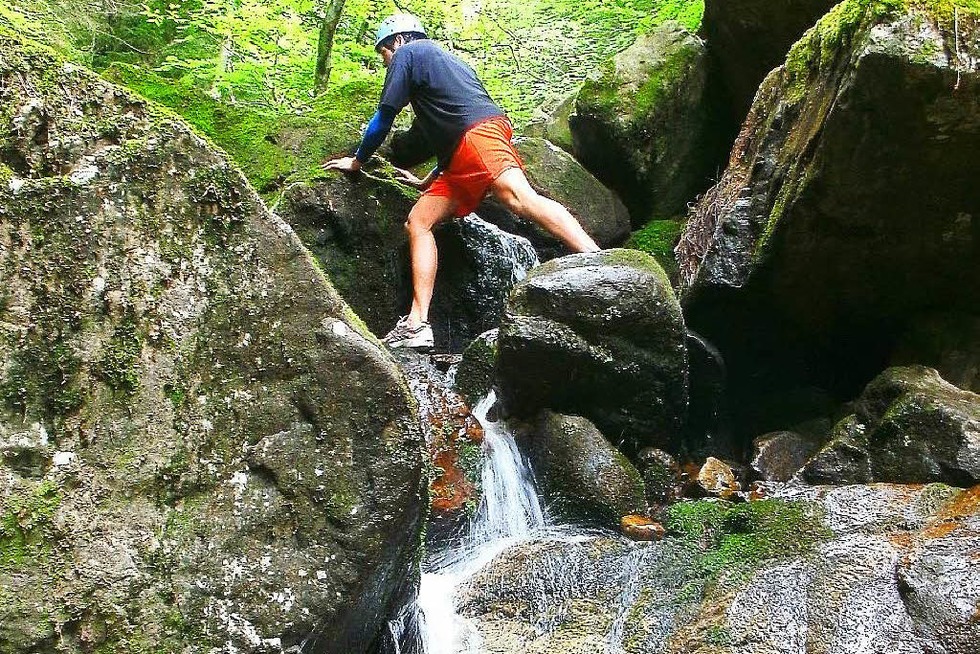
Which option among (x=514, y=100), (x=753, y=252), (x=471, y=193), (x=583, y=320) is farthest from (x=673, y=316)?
(x=514, y=100)

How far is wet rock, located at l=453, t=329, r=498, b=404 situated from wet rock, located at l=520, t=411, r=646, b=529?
693mm

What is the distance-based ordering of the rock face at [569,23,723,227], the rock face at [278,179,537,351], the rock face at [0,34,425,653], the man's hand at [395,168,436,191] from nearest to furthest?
1. the rock face at [0,34,425,653]
2. the rock face at [278,179,537,351]
3. the man's hand at [395,168,436,191]
4. the rock face at [569,23,723,227]

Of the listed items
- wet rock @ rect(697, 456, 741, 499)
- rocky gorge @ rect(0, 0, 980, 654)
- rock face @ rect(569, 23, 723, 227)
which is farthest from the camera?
rock face @ rect(569, 23, 723, 227)

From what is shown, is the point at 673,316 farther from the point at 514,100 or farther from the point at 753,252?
the point at 514,100

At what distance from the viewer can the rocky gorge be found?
2203 mm

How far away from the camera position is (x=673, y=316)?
4.64 metres

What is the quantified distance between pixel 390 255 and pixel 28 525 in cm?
459

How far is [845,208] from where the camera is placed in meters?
4.75

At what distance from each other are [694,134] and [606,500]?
559 cm

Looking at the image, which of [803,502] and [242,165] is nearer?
[803,502]

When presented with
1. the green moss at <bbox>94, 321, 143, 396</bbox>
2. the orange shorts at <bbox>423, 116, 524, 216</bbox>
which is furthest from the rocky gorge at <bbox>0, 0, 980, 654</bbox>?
the orange shorts at <bbox>423, 116, 524, 216</bbox>

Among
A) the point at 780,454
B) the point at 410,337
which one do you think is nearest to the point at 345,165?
the point at 410,337

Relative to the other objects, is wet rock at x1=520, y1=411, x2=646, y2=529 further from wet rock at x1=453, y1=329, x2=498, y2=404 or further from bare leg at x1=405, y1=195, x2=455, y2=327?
bare leg at x1=405, y1=195, x2=455, y2=327

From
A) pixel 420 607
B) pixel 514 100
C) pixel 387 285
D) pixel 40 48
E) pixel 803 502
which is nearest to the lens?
pixel 40 48
